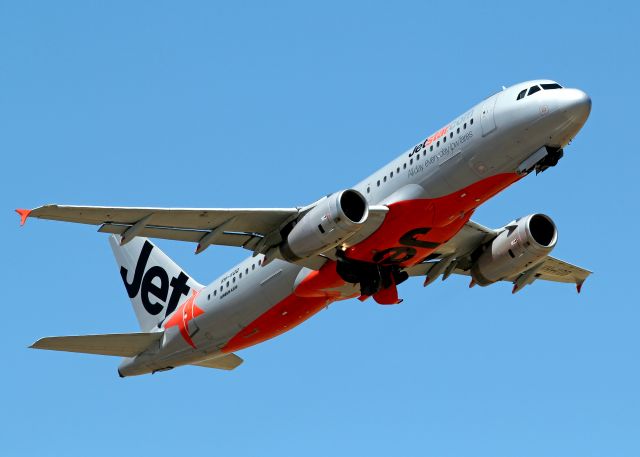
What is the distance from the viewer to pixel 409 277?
49.9 m

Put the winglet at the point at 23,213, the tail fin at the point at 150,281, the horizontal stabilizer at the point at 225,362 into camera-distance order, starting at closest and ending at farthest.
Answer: the winglet at the point at 23,213 < the tail fin at the point at 150,281 < the horizontal stabilizer at the point at 225,362

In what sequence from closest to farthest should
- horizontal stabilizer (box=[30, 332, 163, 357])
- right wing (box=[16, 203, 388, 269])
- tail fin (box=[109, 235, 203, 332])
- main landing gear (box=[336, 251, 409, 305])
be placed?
right wing (box=[16, 203, 388, 269]), main landing gear (box=[336, 251, 409, 305]), horizontal stabilizer (box=[30, 332, 163, 357]), tail fin (box=[109, 235, 203, 332])

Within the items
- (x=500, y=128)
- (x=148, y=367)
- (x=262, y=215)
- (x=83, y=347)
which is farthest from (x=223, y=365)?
(x=500, y=128)

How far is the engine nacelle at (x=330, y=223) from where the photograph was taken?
39.7 metres

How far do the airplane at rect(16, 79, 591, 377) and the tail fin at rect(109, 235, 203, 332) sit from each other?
0.58 feet

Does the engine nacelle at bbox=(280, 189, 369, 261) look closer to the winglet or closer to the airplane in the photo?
the airplane

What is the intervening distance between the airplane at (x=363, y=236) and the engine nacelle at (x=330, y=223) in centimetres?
5

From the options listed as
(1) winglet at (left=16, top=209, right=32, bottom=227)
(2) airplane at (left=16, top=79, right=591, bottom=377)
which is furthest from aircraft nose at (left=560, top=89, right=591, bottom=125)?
(1) winglet at (left=16, top=209, right=32, bottom=227)

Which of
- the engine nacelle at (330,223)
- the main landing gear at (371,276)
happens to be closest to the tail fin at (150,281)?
the main landing gear at (371,276)

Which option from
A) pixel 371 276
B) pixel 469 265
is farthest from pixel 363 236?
pixel 469 265

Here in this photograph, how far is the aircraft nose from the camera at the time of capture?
127ft

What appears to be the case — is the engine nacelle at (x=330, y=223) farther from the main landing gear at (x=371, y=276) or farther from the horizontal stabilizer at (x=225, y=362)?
the horizontal stabilizer at (x=225, y=362)

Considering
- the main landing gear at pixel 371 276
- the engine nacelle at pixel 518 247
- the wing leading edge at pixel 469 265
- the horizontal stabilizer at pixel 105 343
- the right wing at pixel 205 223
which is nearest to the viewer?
the right wing at pixel 205 223

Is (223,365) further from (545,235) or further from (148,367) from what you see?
(545,235)
